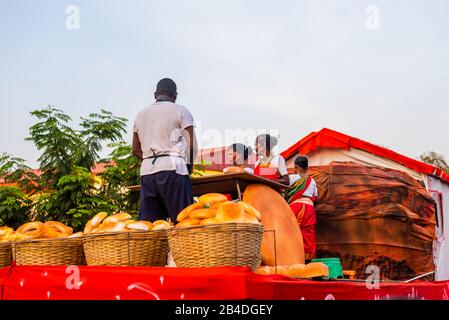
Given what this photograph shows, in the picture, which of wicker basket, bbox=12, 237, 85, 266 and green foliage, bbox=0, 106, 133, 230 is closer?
wicker basket, bbox=12, 237, 85, 266

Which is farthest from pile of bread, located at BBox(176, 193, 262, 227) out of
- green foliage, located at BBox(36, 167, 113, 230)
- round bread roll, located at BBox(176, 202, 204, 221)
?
green foliage, located at BBox(36, 167, 113, 230)

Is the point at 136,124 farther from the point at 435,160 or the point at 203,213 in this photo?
the point at 435,160

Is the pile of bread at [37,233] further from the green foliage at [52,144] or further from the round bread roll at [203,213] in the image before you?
the green foliage at [52,144]

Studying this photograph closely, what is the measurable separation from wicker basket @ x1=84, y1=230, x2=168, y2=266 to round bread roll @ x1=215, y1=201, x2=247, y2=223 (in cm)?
38

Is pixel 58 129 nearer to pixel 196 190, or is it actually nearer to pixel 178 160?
pixel 196 190

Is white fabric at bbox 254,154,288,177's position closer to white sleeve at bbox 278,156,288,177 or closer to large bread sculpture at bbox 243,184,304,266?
white sleeve at bbox 278,156,288,177

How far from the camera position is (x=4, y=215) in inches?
377

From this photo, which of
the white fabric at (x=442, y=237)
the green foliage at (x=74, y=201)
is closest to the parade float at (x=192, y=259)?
the white fabric at (x=442, y=237)

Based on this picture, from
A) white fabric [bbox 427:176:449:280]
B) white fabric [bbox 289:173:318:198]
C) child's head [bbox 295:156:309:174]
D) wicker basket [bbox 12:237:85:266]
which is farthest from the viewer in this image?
white fabric [bbox 427:176:449:280]

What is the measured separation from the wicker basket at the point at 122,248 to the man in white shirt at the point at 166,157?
68 centimetres

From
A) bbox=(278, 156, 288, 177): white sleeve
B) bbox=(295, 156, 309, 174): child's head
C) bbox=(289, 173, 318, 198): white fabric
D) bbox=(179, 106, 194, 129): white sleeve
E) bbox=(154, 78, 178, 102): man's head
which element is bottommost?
bbox=(289, 173, 318, 198): white fabric

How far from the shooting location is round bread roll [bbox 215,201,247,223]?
9.39 ft
